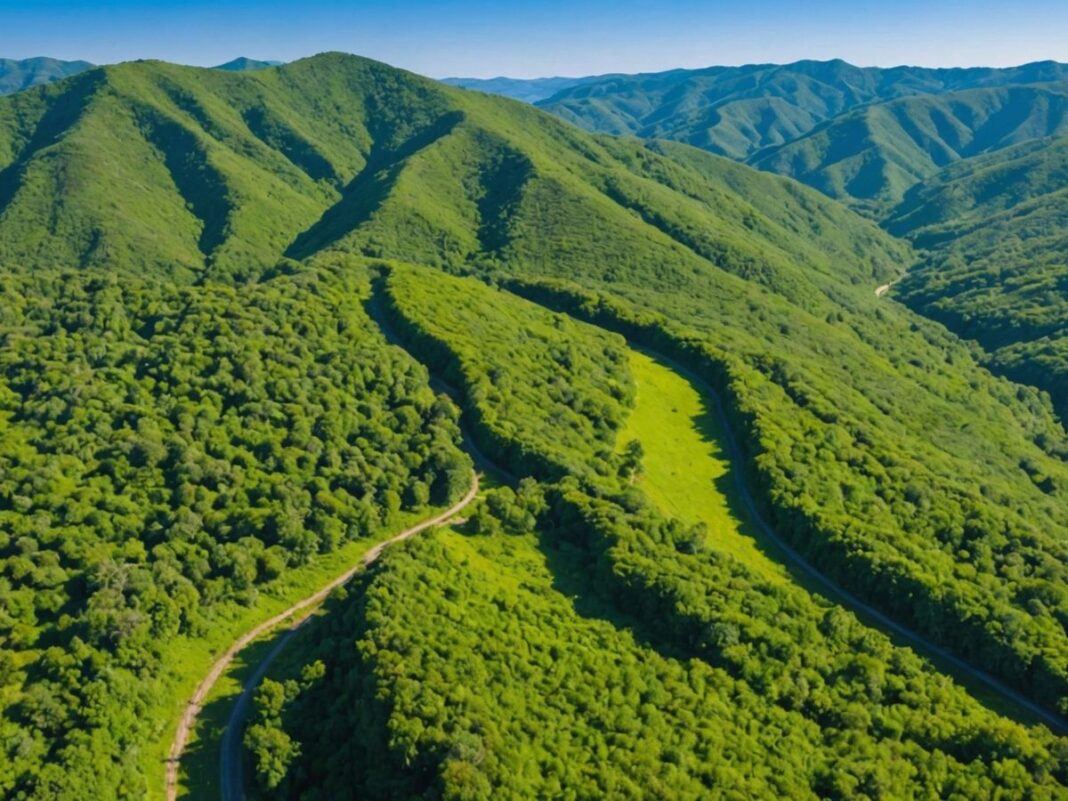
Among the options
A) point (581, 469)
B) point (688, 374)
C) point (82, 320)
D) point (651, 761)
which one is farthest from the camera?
point (688, 374)

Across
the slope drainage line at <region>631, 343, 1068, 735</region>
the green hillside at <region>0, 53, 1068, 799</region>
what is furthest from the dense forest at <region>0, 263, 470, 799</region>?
the slope drainage line at <region>631, 343, 1068, 735</region>

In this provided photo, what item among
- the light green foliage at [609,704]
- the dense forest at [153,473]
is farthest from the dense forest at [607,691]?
the dense forest at [153,473]

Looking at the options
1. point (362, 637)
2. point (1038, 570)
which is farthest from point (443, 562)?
point (1038, 570)

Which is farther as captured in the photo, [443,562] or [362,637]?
[443,562]

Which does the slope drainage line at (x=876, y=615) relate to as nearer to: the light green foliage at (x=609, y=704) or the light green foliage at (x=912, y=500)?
the light green foliage at (x=912, y=500)

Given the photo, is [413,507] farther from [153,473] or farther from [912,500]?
[912,500]

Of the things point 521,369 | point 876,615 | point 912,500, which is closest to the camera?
point 876,615

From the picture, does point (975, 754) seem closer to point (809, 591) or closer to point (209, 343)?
point (809, 591)

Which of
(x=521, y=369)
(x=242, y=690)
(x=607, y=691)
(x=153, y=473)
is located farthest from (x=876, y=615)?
(x=153, y=473)

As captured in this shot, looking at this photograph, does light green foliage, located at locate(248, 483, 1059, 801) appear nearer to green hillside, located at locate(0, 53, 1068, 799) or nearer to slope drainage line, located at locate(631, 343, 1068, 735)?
green hillside, located at locate(0, 53, 1068, 799)
